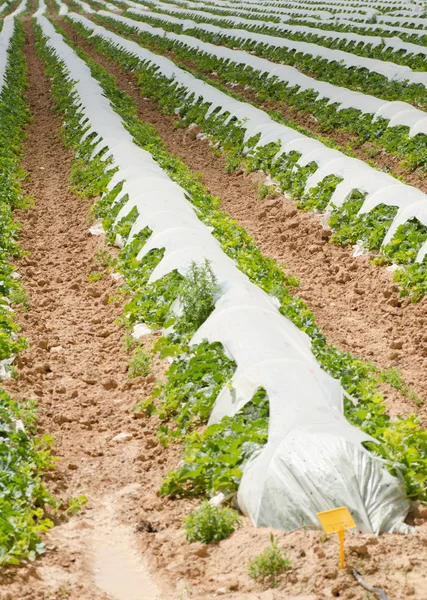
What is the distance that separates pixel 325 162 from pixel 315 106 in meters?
6.11

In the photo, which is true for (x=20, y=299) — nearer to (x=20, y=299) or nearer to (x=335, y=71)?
(x=20, y=299)

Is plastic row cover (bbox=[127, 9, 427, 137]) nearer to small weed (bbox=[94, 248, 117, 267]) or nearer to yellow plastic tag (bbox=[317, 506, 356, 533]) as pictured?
small weed (bbox=[94, 248, 117, 267])

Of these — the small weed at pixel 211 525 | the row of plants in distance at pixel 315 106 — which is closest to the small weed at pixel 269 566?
the small weed at pixel 211 525

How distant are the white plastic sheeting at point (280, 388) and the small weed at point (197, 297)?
12 centimetres

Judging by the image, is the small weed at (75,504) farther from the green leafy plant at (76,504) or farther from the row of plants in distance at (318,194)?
the row of plants in distance at (318,194)

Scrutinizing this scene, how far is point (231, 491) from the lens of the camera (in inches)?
237

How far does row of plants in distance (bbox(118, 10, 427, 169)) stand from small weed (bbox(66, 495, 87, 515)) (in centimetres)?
1046

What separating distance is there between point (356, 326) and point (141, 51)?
2340cm

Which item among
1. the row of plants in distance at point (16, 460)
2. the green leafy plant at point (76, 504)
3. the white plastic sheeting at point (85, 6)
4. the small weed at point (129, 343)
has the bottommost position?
the small weed at point (129, 343)

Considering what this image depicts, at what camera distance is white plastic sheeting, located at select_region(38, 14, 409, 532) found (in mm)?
5500

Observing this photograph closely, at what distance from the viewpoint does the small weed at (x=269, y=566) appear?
16.5ft

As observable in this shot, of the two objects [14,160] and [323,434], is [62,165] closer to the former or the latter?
[14,160]

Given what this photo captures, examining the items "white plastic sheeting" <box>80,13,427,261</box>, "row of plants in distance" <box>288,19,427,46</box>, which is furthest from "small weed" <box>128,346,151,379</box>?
"row of plants in distance" <box>288,19,427,46</box>

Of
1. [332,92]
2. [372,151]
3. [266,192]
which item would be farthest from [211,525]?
[332,92]
